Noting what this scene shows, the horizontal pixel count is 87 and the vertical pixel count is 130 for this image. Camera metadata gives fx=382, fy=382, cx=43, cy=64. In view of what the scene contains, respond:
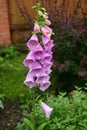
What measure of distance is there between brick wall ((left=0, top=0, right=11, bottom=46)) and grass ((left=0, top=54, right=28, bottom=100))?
1.81ft

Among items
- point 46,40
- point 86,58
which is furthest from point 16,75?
point 46,40

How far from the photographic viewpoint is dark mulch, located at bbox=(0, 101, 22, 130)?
16.6 feet

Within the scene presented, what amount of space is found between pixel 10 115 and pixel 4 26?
3.53 meters

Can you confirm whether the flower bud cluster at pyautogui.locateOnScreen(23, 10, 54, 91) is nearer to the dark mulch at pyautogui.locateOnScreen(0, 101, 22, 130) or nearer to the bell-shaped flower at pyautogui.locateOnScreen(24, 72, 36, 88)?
the bell-shaped flower at pyautogui.locateOnScreen(24, 72, 36, 88)

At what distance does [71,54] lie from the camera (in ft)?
18.5

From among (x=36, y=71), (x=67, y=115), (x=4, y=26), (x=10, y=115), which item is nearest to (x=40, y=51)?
(x=36, y=71)

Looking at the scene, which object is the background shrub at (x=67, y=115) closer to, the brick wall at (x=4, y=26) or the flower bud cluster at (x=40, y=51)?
the flower bud cluster at (x=40, y=51)

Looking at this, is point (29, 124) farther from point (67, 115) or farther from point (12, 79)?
point (12, 79)

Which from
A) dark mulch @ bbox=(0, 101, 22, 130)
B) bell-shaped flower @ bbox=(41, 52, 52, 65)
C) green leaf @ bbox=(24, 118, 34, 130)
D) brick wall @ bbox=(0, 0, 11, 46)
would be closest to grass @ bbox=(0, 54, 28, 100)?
dark mulch @ bbox=(0, 101, 22, 130)

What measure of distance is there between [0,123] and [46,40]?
2.17 metres

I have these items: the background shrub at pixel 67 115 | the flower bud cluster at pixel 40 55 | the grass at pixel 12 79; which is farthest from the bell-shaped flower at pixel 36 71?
the grass at pixel 12 79

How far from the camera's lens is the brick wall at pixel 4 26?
8319mm

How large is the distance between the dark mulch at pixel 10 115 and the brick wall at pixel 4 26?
301 centimetres

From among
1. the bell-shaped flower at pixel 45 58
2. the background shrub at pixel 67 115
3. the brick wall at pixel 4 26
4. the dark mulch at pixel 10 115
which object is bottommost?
the dark mulch at pixel 10 115
